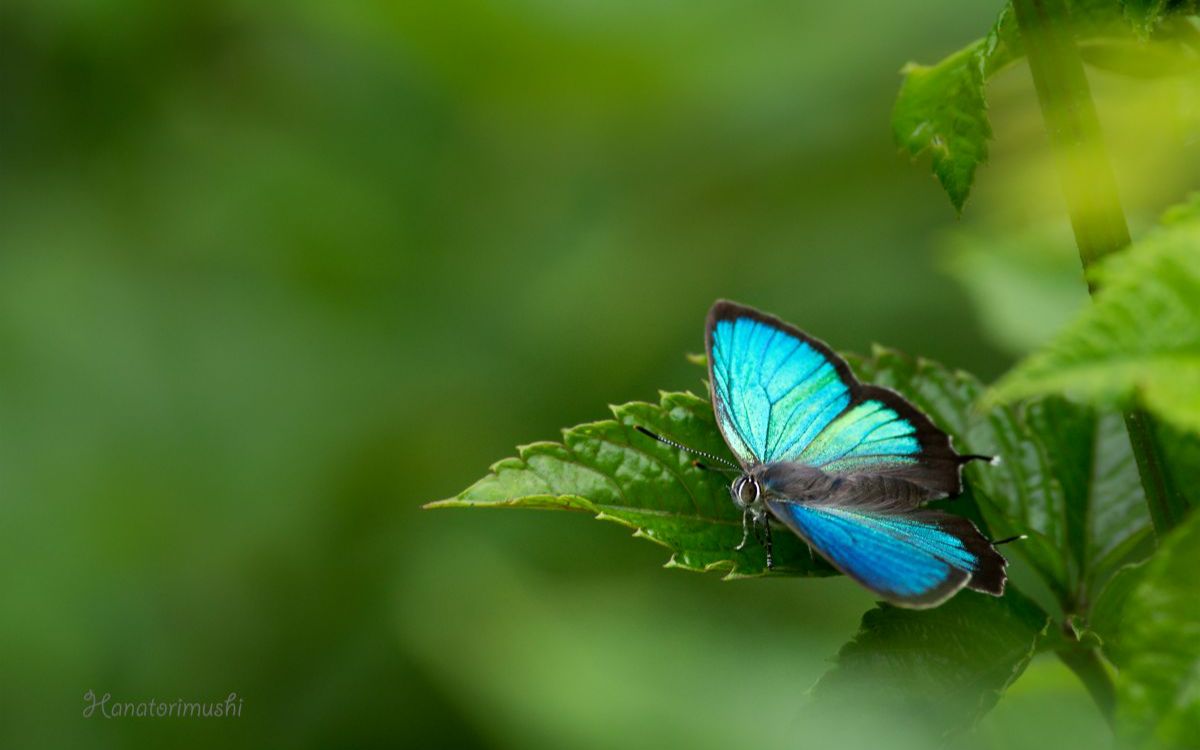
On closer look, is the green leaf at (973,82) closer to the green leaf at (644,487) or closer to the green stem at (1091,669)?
the green leaf at (644,487)

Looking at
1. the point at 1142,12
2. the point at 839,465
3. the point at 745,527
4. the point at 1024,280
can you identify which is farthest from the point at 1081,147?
the point at 1024,280

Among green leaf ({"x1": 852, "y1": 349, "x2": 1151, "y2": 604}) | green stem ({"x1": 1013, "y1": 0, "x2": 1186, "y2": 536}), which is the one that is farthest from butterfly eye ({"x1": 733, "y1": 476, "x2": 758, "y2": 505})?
green stem ({"x1": 1013, "y1": 0, "x2": 1186, "y2": 536})

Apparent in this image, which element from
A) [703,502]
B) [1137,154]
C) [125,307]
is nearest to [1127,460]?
[703,502]

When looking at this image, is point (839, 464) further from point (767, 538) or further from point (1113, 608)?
point (1113, 608)

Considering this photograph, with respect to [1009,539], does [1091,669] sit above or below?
below

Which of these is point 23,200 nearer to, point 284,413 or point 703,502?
point 284,413

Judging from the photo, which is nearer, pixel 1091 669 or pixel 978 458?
pixel 1091 669

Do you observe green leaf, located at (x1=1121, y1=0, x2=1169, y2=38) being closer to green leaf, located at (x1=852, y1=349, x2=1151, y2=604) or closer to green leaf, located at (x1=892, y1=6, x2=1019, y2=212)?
green leaf, located at (x1=892, y1=6, x2=1019, y2=212)

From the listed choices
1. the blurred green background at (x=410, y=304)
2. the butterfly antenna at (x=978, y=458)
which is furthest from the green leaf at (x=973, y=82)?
the blurred green background at (x=410, y=304)
